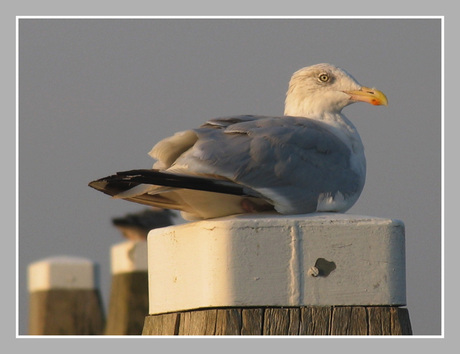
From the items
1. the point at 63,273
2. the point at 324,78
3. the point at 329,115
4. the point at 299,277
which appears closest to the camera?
the point at 299,277

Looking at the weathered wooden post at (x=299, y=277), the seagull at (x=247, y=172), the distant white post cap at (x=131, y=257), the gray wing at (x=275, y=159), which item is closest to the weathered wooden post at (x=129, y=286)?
the distant white post cap at (x=131, y=257)

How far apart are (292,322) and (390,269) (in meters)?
0.80

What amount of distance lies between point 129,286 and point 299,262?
776cm

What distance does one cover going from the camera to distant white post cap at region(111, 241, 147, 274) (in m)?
18.2

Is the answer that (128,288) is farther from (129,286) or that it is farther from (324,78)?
(324,78)

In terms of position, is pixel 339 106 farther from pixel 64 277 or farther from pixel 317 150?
pixel 64 277

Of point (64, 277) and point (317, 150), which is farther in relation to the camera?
point (64, 277)

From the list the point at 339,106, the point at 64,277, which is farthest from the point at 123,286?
the point at 339,106

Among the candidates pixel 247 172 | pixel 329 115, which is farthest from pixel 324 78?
pixel 247 172

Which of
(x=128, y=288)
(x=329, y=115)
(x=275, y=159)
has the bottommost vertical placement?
(x=128, y=288)

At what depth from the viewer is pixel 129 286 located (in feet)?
59.8

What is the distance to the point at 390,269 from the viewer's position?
10828 millimetres

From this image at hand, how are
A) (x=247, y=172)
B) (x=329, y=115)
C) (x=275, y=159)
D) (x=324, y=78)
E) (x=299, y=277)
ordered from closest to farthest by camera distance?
(x=299, y=277) < (x=247, y=172) < (x=275, y=159) < (x=329, y=115) < (x=324, y=78)

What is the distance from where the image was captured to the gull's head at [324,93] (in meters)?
12.8
